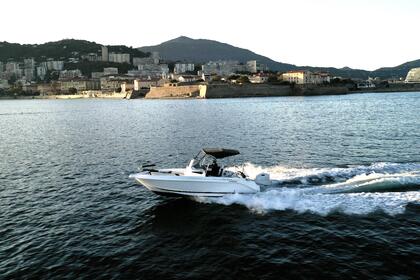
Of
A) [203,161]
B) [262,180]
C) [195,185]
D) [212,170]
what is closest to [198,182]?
[195,185]

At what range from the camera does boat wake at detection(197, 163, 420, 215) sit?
65.5ft

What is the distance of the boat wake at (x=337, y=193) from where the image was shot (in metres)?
20.0

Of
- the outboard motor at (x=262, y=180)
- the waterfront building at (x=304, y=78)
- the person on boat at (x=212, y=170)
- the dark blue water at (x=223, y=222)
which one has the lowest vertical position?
the dark blue water at (x=223, y=222)

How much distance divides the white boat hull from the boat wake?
15.4 inches

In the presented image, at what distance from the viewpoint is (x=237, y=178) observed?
856 inches

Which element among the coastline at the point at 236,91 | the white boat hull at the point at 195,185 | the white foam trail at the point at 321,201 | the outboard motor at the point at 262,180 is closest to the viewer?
the white foam trail at the point at 321,201

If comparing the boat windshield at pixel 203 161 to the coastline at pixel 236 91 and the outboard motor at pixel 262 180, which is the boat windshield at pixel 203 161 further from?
the coastline at pixel 236 91

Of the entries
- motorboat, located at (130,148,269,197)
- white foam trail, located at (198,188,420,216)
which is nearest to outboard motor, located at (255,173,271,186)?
motorboat, located at (130,148,269,197)

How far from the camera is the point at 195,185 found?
21484 millimetres

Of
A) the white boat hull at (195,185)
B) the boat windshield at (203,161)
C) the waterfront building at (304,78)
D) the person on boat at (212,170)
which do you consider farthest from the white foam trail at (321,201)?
the waterfront building at (304,78)

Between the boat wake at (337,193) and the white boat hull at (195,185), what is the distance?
0.39 m

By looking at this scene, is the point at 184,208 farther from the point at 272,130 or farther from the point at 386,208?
the point at 272,130

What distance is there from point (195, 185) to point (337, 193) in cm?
734

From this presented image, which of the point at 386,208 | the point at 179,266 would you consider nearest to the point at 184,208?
the point at 179,266
